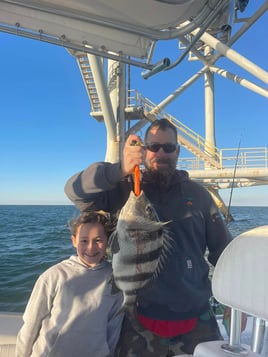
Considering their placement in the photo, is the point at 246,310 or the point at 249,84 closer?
the point at 246,310

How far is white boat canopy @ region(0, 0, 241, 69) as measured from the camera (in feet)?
8.48

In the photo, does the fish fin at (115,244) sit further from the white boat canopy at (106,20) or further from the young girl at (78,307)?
the white boat canopy at (106,20)

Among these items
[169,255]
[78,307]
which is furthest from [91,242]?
[169,255]

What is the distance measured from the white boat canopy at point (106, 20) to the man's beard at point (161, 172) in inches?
54.0

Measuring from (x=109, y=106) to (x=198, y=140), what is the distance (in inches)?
388

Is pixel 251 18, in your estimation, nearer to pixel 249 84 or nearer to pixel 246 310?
pixel 249 84

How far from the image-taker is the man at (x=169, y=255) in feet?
6.49

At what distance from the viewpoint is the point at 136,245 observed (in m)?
1.63

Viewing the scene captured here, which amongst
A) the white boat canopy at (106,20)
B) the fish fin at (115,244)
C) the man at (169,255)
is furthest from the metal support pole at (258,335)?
the white boat canopy at (106,20)

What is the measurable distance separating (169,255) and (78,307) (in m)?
0.68

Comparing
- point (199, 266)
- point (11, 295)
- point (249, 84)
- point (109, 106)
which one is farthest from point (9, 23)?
point (249, 84)

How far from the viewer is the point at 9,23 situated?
2732mm

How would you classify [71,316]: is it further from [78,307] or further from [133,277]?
[133,277]

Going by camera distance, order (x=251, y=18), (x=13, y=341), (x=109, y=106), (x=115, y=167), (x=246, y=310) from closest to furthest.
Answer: (x=246, y=310), (x=115, y=167), (x=13, y=341), (x=109, y=106), (x=251, y=18)
